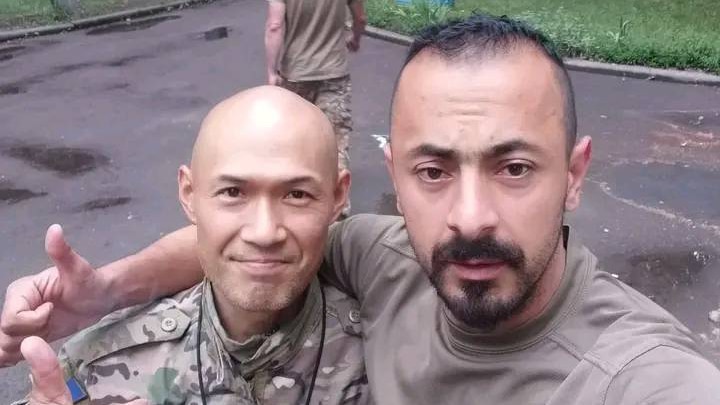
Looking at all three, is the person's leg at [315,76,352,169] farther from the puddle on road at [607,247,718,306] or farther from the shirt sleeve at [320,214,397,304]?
the shirt sleeve at [320,214,397,304]

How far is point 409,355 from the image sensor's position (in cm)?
196

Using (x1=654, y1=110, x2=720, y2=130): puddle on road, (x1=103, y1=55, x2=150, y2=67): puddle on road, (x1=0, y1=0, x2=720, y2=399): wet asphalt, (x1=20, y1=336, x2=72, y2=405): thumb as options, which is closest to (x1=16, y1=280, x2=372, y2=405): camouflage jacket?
(x1=20, y1=336, x2=72, y2=405): thumb

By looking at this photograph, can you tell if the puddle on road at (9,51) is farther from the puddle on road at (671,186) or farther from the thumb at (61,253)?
the thumb at (61,253)

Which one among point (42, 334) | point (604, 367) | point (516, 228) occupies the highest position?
point (516, 228)

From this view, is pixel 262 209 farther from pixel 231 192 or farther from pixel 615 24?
pixel 615 24

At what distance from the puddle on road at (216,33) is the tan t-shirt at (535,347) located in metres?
10.7

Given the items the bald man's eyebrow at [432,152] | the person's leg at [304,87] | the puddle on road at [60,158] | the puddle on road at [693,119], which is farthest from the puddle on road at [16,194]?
the puddle on road at [693,119]

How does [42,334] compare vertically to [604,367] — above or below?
below

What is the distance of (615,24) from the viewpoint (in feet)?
39.0

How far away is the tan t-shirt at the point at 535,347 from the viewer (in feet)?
5.01

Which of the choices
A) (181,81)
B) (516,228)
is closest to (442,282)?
(516,228)

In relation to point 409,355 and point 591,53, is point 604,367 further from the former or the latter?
point 591,53

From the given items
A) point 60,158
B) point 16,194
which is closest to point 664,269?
point 16,194

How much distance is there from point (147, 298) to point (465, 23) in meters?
1.10
